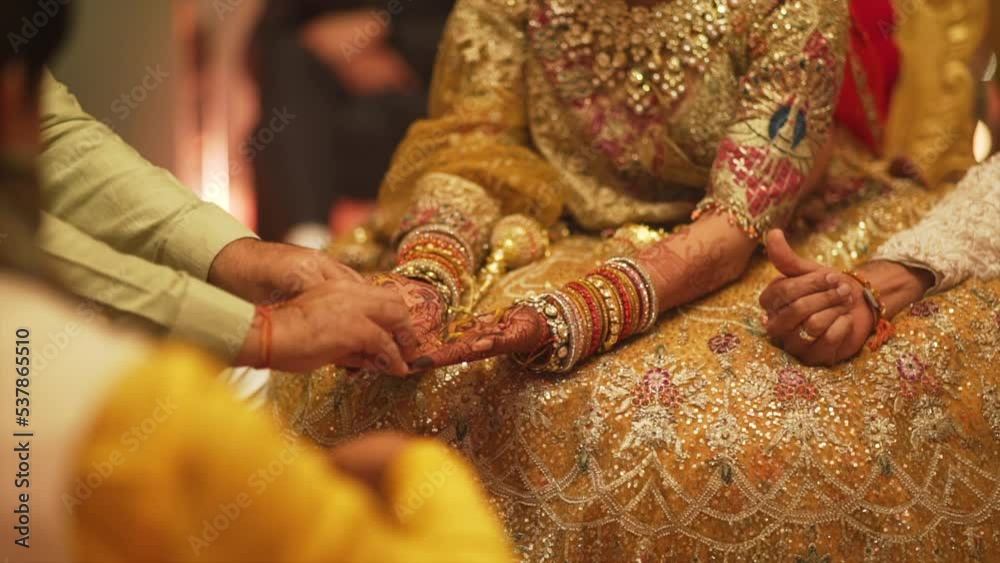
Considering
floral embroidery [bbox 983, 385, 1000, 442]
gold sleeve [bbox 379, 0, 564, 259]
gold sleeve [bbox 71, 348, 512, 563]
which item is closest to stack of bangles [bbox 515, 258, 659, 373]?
gold sleeve [bbox 379, 0, 564, 259]

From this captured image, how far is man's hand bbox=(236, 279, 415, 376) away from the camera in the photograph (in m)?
0.85

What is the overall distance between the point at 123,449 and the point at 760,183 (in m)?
0.83

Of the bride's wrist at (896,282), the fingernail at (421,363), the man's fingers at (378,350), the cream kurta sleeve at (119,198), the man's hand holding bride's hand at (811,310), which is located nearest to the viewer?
the cream kurta sleeve at (119,198)

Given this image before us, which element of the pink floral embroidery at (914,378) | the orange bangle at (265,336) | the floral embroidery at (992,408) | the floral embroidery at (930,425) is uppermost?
the orange bangle at (265,336)

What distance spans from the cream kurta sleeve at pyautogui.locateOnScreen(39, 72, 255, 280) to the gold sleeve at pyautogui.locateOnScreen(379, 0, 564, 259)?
0.35 m

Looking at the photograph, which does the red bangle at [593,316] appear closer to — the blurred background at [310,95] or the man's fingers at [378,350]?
the man's fingers at [378,350]

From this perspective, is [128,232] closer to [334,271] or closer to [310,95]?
[334,271]

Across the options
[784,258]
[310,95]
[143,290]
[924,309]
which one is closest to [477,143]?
[784,258]

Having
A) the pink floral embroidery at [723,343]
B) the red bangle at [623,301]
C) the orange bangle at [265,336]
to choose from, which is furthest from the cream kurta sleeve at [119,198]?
the pink floral embroidery at [723,343]

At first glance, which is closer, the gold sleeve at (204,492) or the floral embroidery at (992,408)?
the gold sleeve at (204,492)

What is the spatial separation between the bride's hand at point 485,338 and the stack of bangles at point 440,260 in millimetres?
93

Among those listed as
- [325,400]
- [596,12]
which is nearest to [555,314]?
[325,400]

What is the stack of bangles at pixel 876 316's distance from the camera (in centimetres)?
121

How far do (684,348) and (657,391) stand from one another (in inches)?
2.8
